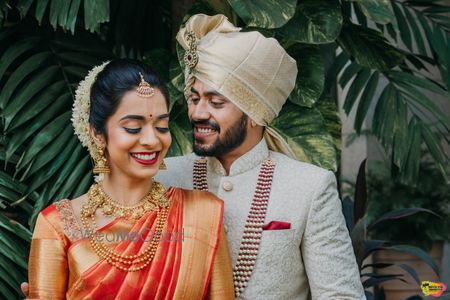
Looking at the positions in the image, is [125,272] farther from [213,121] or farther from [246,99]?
[246,99]

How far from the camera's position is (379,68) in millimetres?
3809

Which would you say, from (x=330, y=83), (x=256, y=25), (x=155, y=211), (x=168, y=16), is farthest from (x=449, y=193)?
(x=155, y=211)

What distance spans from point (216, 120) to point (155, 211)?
0.36 m

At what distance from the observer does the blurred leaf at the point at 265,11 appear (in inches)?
128

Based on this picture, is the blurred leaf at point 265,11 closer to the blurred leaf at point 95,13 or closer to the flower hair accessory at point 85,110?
the blurred leaf at point 95,13

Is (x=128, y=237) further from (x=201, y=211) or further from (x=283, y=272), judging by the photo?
(x=283, y=272)

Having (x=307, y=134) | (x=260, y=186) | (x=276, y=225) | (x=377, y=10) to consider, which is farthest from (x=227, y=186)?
(x=377, y=10)

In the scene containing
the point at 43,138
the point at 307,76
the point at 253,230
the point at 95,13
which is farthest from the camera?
the point at 307,76

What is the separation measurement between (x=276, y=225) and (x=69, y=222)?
0.64m

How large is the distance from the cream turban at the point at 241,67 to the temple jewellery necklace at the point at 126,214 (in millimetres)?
383

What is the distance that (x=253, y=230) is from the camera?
269 cm

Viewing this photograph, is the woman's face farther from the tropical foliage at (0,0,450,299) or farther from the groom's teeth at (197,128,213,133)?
the tropical foliage at (0,0,450,299)

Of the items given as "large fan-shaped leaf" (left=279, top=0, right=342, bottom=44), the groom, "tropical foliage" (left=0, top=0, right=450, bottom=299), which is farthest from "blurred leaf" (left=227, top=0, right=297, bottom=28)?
the groom

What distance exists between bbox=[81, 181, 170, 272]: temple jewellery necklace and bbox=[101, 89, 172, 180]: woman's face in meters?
0.09
